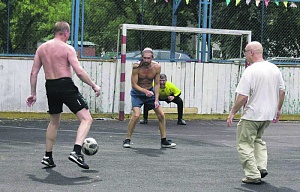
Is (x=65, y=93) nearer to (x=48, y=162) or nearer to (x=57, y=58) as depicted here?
(x=57, y=58)

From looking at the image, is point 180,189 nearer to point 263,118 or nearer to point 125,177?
point 125,177

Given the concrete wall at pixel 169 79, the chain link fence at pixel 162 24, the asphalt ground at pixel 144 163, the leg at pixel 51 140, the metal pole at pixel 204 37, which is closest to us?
the asphalt ground at pixel 144 163

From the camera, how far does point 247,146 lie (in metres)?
7.64

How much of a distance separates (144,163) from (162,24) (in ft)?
35.4

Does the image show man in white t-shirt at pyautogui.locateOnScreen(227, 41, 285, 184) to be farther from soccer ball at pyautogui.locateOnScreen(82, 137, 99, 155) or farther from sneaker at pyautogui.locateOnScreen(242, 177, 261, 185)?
soccer ball at pyautogui.locateOnScreen(82, 137, 99, 155)

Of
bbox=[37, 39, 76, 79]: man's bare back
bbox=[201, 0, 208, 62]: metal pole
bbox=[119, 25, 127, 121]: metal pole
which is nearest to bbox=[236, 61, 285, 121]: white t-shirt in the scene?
bbox=[37, 39, 76, 79]: man's bare back

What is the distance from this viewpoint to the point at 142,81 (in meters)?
10.9

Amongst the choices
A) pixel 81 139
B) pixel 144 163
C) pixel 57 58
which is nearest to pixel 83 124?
pixel 81 139

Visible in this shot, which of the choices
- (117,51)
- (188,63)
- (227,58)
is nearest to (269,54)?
(227,58)

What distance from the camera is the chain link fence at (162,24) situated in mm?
18141

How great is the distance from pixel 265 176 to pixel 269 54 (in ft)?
40.0

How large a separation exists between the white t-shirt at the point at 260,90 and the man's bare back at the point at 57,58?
2214 millimetres

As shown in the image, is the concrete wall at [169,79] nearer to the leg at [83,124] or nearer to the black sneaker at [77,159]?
the leg at [83,124]

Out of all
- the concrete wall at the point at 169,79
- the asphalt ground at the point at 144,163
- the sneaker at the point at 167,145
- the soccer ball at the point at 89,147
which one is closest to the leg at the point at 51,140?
the asphalt ground at the point at 144,163
